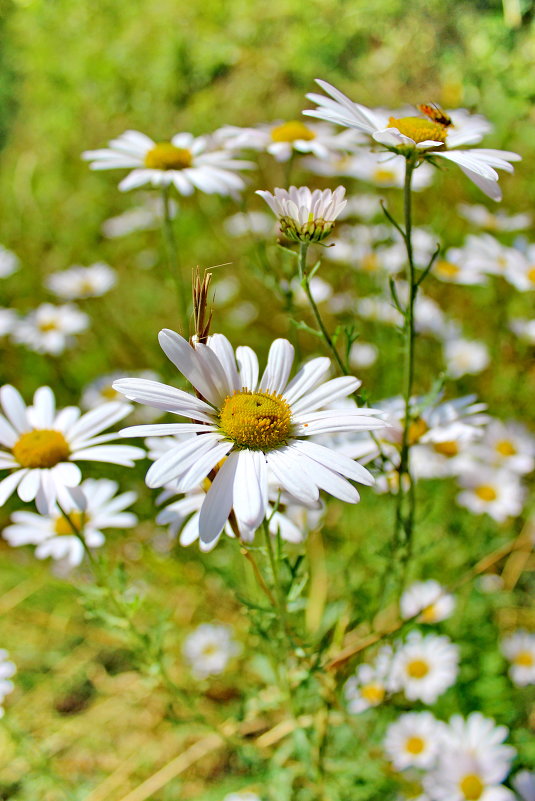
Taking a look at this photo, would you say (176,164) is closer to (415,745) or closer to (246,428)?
(246,428)

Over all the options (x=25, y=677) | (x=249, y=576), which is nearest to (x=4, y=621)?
(x=25, y=677)

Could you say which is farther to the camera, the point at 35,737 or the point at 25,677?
the point at 25,677

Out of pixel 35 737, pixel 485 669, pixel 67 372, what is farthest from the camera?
pixel 67 372

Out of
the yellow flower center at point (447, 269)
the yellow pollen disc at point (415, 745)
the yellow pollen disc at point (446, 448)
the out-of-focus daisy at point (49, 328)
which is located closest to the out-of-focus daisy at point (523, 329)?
the yellow flower center at point (447, 269)

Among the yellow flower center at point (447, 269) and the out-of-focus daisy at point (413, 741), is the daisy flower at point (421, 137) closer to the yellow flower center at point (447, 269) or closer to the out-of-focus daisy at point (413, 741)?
the out-of-focus daisy at point (413, 741)

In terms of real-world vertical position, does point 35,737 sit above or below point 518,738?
below

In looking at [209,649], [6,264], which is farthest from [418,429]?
[6,264]

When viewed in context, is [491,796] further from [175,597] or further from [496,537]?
[175,597]

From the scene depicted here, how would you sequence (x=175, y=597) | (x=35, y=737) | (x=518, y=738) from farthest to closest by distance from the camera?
(x=175, y=597) → (x=35, y=737) → (x=518, y=738)

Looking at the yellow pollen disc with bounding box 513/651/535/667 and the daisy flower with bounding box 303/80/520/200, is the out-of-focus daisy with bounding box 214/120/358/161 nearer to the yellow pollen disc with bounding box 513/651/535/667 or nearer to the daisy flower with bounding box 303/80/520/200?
the daisy flower with bounding box 303/80/520/200
